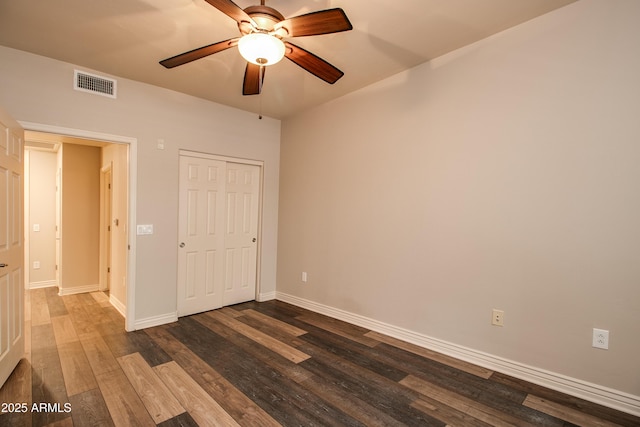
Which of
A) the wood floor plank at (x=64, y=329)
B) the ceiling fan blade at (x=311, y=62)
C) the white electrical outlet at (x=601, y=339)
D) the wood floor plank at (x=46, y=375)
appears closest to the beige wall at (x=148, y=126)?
the wood floor plank at (x=64, y=329)

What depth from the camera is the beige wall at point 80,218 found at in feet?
15.7

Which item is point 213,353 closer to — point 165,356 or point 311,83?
point 165,356

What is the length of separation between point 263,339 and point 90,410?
1481mm

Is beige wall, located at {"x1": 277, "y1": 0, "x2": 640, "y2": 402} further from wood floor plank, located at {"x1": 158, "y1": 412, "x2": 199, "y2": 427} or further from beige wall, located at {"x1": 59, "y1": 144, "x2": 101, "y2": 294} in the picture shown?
beige wall, located at {"x1": 59, "y1": 144, "x2": 101, "y2": 294}

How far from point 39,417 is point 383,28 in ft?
11.6

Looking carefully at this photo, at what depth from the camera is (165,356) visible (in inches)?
110

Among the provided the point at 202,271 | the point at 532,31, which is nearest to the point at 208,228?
the point at 202,271

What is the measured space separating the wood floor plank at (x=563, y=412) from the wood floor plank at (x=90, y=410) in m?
2.76

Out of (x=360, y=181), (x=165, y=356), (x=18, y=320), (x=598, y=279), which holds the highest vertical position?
(x=360, y=181)

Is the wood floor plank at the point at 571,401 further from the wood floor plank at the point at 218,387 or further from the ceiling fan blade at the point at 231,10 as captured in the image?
the ceiling fan blade at the point at 231,10

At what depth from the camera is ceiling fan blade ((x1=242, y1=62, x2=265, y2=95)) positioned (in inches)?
87.7

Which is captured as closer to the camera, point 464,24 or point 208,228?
point 464,24

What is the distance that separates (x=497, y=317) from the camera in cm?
259

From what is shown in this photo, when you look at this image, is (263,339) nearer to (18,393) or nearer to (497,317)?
(18,393)
